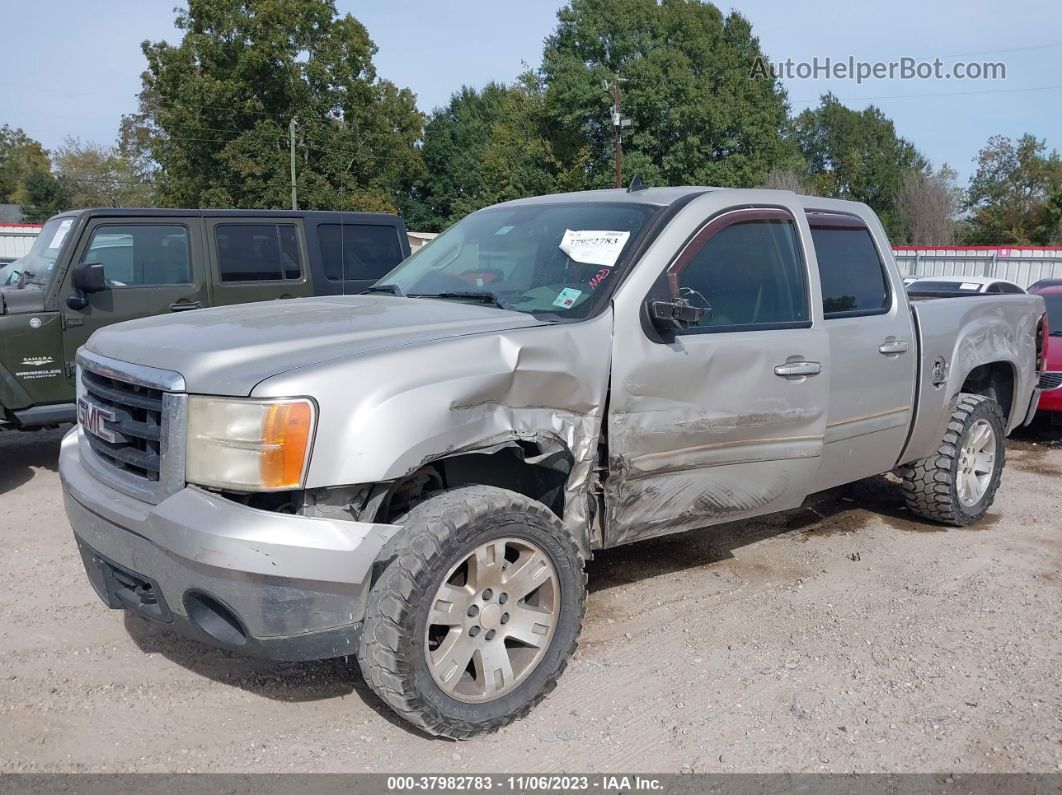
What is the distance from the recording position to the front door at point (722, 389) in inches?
142

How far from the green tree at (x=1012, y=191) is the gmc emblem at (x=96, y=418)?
68.9 meters

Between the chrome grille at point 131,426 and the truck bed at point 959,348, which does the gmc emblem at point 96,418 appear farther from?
the truck bed at point 959,348

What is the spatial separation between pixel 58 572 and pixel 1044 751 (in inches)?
182

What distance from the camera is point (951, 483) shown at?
5.46 metres

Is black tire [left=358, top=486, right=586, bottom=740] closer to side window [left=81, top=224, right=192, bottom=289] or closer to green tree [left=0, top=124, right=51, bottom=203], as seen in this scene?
side window [left=81, top=224, right=192, bottom=289]

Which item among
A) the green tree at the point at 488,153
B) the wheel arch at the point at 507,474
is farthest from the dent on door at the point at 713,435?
the green tree at the point at 488,153

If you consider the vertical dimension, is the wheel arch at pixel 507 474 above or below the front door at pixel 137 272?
below

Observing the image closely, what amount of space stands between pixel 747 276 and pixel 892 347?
1.12 meters

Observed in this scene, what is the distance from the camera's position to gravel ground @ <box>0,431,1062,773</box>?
3.05 m

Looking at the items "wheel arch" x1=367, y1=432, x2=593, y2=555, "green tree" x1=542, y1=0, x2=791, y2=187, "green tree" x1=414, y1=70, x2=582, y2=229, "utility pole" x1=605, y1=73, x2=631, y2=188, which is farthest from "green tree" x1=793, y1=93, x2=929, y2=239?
"wheel arch" x1=367, y1=432, x2=593, y2=555

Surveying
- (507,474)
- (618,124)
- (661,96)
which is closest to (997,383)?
(507,474)

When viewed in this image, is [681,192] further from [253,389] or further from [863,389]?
[253,389]

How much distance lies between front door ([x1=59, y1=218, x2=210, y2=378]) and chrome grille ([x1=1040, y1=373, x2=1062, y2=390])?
298 inches

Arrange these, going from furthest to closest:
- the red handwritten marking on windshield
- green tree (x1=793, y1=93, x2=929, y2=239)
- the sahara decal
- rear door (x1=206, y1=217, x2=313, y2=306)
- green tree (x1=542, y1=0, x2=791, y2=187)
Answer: green tree (x1=793, y1=93, x2=929, y2=239), green tree (x1=542, y1=0, x2=791, y2=187), rear door (x1=206, y1=217, x2=313, y2=306), the sahara decal, the red handwritten marking on windshield
